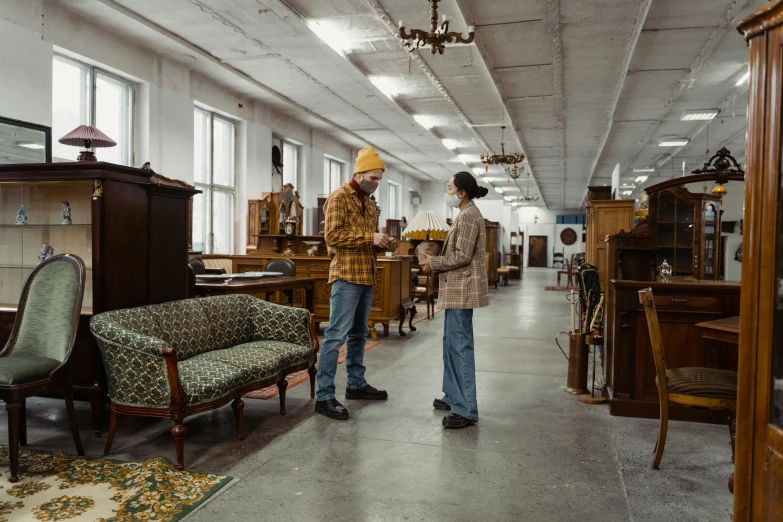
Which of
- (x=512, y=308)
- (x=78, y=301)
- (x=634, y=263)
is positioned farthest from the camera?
(x=512, y=308)

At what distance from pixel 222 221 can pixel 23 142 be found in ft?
16.8

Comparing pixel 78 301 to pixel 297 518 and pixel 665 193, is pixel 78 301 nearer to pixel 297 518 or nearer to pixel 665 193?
pixel 297 518

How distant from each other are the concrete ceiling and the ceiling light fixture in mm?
241

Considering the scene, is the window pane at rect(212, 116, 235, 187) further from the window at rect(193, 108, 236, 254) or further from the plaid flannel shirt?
the plaid flannel shirt

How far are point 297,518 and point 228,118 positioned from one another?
10136 millimetres

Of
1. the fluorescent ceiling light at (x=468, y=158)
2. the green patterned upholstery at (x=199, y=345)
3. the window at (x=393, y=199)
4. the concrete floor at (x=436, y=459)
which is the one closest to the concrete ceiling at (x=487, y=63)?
the fluorescent ceiling light at (x=468, y=158)

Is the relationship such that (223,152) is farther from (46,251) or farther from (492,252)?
(492,252)

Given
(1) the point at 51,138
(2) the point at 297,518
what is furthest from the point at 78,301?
(1) the point at 51,138

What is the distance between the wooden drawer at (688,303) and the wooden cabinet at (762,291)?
2.66m

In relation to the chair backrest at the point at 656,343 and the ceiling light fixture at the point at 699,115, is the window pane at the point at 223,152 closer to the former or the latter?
the ceiling light fixture at the point at 699,115

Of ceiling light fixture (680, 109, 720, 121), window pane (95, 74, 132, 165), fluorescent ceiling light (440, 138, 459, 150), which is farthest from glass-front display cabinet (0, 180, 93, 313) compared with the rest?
fluorescent ceiling light (440, 138, 459, 150)

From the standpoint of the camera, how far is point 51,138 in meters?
6.87

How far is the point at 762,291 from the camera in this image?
1347 millimetres

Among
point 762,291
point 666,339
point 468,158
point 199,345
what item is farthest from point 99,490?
point 468,158
